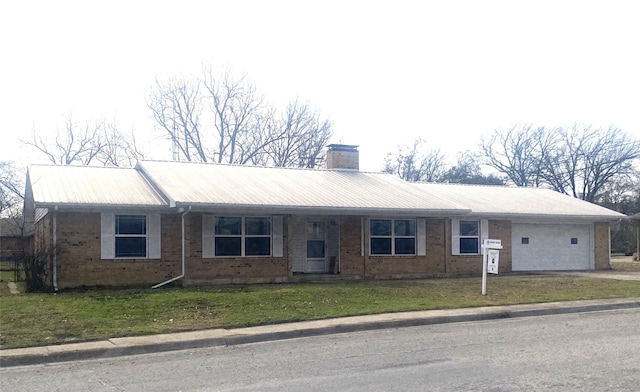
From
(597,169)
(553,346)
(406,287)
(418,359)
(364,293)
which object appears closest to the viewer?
(418,359)

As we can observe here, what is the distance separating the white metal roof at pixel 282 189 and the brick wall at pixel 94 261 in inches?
65.3

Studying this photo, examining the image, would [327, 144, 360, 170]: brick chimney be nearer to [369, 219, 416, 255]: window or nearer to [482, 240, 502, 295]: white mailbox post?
[369, 219, 416, 255]: window

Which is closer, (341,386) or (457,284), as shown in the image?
(341,386)

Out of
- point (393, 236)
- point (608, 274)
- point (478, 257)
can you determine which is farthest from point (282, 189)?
point (608, 274)

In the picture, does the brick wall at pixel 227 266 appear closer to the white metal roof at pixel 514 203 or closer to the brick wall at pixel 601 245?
Answer: the white metal roof at pixel 514 203

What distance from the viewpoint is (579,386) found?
24.2 feet

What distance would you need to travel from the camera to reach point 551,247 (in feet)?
86.9

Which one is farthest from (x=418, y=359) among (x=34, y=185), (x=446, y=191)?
(x=446, y=191)

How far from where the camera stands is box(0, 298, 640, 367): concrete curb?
990 cm

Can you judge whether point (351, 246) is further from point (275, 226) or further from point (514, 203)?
point (514, 203)

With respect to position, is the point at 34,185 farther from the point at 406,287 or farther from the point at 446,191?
the point at 446,191

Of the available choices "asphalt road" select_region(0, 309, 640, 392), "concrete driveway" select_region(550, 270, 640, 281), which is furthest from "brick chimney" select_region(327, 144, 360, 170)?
"asphalt road" select_region(0, 309, 640, 392)

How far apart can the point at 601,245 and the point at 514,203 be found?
4.09m

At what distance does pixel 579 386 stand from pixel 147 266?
1376cm
